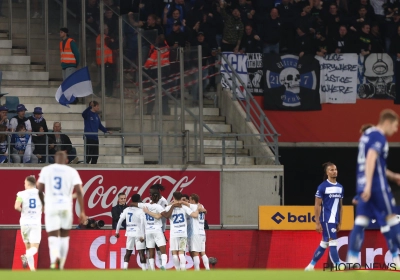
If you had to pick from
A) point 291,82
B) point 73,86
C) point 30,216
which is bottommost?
point 30,216

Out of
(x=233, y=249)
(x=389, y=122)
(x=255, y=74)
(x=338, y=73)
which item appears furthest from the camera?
(x=338, y=73)

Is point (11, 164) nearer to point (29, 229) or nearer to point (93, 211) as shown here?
point (93, 211)

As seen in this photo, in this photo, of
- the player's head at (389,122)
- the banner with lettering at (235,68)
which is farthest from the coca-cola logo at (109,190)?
the player's head at (389,122)

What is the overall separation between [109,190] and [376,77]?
29.0 ft

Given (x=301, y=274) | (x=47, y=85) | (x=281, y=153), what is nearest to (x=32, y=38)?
(x=47, y=85)

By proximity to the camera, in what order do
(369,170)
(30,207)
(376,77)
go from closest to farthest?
(369,170) → (30,207) → (376,77)

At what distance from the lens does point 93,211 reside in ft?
85.5

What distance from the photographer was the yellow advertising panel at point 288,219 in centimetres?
2420

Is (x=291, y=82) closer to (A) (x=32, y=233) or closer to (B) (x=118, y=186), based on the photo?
(B) (x=118, y=186)

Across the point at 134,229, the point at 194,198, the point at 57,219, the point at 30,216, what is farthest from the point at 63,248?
the point at 134,229

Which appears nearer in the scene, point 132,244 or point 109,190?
point 132,244

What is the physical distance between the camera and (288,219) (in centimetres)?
2436

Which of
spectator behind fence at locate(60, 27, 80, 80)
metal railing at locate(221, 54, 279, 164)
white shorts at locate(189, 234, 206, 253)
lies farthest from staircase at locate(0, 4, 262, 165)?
white shorts at locate(189, 234, 206, 253)

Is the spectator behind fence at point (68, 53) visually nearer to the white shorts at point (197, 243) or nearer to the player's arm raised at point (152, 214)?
the player's arm raised at point (152, 214)
